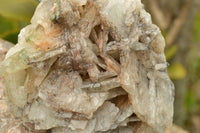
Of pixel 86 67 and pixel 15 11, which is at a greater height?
pixel 15 11

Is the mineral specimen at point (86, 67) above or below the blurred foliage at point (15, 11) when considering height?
below

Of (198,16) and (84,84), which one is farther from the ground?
(198,16)

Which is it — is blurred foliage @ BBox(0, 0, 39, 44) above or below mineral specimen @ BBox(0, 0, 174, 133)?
above

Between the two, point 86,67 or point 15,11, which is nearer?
point 86,67

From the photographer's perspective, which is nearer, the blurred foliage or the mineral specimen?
the mineral specimen

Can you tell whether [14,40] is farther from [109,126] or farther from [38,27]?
[109,126]

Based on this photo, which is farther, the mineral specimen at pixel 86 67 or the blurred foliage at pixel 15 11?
the blurred foliage at pixel 15 11

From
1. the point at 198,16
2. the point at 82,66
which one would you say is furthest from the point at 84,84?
the point at 198,16

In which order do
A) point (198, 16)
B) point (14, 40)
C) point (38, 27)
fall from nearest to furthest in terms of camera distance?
point (38, 27) → point (14, 40) → point (198, 16)
